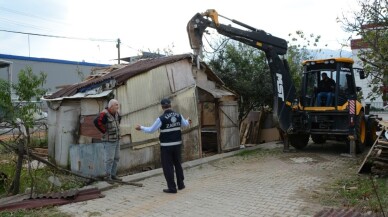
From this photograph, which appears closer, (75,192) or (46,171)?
(75,192)

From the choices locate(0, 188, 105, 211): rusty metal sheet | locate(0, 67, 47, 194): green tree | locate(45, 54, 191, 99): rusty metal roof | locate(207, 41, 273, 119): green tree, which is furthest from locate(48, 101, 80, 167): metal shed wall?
locate(207, 41, 273, 119): green tree

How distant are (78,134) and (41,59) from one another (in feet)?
67.0

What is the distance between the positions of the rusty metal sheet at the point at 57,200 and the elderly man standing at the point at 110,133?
0.82 metres

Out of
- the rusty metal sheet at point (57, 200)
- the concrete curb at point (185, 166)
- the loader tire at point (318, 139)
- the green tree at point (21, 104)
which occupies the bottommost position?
the rusty metal sheet at point (57, 200)

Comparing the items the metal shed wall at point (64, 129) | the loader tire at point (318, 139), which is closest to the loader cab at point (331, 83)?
the loader tire at point (318, 139)

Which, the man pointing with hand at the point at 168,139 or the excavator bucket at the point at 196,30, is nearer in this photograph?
the man pointing with hand at the point at 168,139

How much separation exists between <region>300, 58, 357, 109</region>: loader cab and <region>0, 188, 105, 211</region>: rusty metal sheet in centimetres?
733

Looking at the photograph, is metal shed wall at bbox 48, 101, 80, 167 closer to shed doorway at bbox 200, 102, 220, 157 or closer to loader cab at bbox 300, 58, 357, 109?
shed doorway at bbox 200, 102, 220, 157

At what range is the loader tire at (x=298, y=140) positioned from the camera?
1248 centimetres

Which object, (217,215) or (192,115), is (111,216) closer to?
(217,215)

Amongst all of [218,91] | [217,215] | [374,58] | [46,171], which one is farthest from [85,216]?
[374,58]

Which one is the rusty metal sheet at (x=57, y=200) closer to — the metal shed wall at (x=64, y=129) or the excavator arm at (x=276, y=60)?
the metal shed wall at (x=64, y=129)

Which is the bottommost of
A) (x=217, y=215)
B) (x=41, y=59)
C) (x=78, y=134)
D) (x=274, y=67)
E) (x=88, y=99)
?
(x=217, y=215)

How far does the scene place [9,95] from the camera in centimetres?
785
